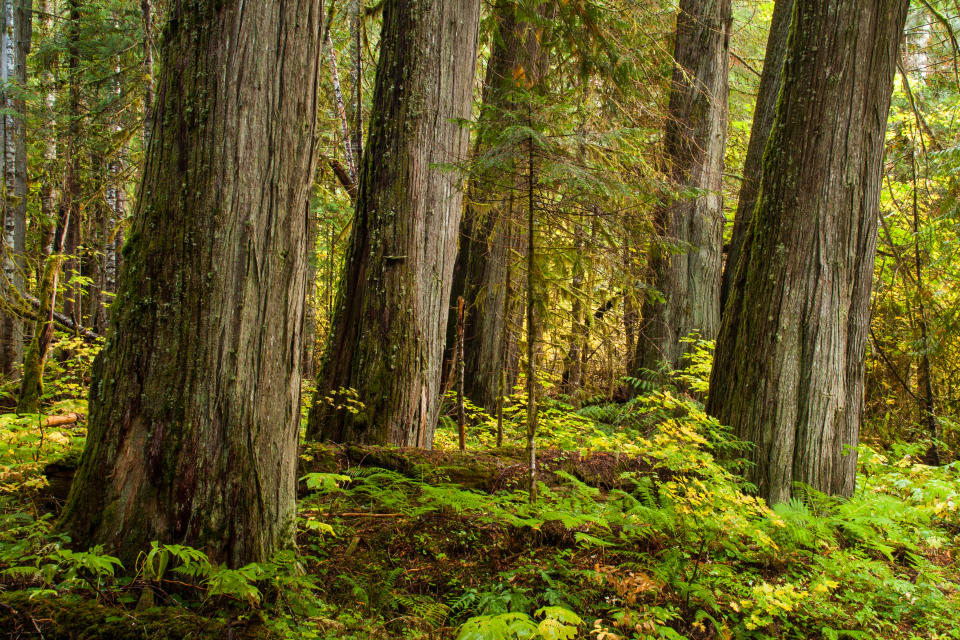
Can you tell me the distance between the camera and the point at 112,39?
9.69m

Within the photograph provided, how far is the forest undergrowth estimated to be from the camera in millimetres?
2162

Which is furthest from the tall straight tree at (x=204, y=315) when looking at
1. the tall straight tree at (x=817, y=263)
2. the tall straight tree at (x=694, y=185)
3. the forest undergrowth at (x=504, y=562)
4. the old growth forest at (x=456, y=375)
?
the tall straight tree at (x=694, y=185)

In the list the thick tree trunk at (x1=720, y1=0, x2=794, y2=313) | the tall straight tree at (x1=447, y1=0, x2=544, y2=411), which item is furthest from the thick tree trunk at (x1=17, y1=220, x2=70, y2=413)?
the thick tree trunk at (x1=720, y1=0, x2=794, y2=313)

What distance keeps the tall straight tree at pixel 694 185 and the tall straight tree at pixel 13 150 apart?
9692 millimetres

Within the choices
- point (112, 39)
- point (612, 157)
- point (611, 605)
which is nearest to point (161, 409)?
point (611, 605)

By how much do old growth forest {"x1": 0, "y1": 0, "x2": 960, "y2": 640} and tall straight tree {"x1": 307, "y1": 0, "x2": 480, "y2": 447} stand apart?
0.10ft

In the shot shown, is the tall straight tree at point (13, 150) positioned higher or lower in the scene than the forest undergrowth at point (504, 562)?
higher

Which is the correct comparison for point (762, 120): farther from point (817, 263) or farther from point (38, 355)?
point (38, 355)

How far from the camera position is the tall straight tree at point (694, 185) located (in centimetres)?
834

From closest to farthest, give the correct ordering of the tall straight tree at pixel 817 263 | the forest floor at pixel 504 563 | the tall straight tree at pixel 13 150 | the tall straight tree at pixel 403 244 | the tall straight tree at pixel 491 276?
the forest floor at pixel 504 563 → the tall straight tree at pixel 817 263 → the tall straight tree at pixel 403 244 → the tall straight tree at pixel 491 276 → the tall straight tree at pixel 13 150

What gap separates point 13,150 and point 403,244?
29.4 feet

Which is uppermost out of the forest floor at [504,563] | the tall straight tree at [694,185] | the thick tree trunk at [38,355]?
the tall straight tree at [694,185]

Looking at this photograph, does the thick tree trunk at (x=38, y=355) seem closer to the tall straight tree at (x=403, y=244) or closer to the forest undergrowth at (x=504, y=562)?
the forest undergrowth at (x=504, y=562)

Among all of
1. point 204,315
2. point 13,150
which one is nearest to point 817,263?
point 204,315
